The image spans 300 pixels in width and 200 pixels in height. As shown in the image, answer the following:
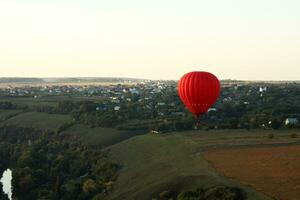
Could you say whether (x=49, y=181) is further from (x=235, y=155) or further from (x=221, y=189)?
(x=221, y=189)

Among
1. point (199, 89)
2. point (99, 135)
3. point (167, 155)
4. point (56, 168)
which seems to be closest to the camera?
point (199, 89)

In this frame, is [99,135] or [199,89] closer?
[199,89]

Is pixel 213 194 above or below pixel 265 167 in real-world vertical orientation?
below

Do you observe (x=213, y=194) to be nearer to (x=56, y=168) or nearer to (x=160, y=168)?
(x=160, y=168)

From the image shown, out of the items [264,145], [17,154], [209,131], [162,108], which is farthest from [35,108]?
[264,145]

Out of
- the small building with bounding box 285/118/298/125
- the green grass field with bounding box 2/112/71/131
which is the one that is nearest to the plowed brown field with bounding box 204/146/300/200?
the small building with bounding box 285/118/298/125

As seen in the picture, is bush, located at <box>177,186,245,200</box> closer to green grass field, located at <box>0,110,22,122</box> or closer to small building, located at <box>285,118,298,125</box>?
small building, located at <box>285,118,298,125</box>

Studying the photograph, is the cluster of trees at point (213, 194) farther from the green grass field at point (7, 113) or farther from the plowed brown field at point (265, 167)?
the green grass field at point (7, 113)

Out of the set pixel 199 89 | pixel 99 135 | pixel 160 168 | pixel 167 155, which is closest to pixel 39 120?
pixel 99 135
